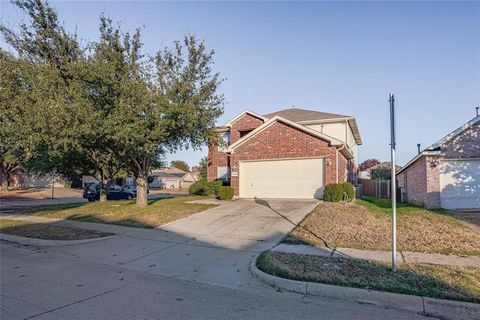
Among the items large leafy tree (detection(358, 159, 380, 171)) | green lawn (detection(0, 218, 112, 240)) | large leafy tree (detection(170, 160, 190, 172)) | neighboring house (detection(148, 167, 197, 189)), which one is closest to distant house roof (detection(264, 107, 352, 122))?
green lawn (detection(0, 218, 112, 240))

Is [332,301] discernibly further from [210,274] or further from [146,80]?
[146,80]

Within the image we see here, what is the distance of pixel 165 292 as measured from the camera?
5.50 m

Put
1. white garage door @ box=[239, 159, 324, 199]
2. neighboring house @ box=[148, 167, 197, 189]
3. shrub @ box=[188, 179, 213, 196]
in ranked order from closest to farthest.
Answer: white garage door @ box=[239, 159, 324, 199] < shrub @ box=[188, 179, 213, 196] < neighboring house @ box=[148, 167, 197, 189]

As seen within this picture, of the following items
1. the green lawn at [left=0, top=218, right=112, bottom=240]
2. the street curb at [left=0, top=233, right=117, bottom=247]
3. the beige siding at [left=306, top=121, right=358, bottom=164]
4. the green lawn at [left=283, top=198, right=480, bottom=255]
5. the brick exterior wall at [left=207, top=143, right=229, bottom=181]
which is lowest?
the street curb at [left=0, top=233, right=117, bottom=247]

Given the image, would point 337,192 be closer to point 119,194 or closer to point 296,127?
point 296,127

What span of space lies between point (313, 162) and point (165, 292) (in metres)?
14.7

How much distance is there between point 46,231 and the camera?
11.0 m

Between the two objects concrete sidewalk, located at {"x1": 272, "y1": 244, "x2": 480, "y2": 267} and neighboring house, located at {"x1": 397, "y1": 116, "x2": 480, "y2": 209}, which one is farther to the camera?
neighboring house, located at {"x1": 397, "y1": 116, "x2": 480, "y2": 209}

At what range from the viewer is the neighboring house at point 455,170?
16500 mm

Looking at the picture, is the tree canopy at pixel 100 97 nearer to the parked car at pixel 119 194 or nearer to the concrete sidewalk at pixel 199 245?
the concrete sidewalk at pixel 199 245

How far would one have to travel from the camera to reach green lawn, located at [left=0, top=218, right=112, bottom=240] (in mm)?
10188

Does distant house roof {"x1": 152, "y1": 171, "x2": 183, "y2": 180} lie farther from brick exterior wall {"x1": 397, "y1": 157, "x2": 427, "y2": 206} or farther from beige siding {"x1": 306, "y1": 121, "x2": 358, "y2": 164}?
brick exterior wall {"x1": 397, "y1": 157, "x2": 427, "y2": 206}

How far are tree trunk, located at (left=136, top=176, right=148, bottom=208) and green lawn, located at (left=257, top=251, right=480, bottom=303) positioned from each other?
11.0 metres

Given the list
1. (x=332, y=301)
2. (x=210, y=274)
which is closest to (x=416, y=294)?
(x=332, y=301)
